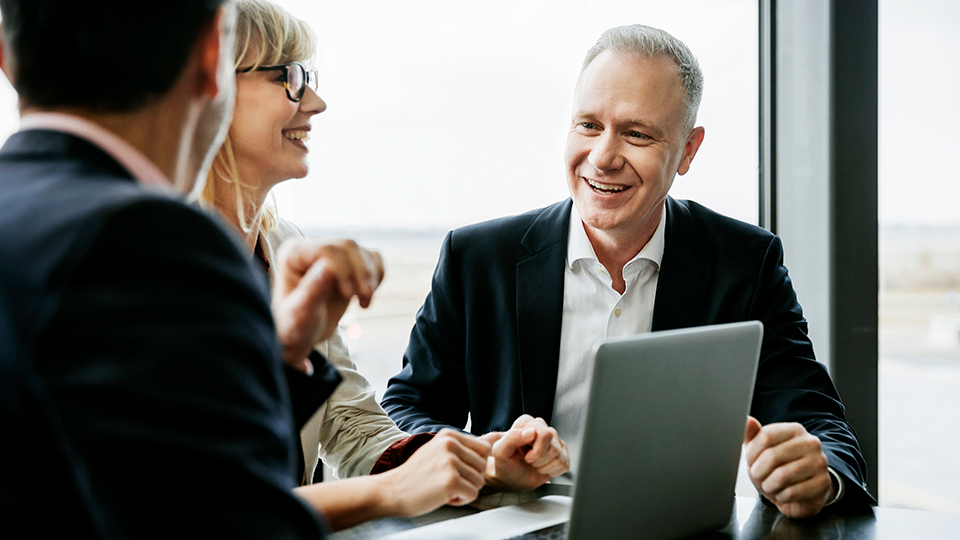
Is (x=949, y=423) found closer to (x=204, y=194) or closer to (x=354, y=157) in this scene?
(x=354, y=157)

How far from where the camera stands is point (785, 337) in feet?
5.49

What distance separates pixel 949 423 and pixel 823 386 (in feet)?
8.79

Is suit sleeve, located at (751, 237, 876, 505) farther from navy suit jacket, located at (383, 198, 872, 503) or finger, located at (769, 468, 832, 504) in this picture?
finger, located at (769, 468, 832, 504)

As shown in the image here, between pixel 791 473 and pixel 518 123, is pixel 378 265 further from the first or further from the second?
pixel 518 123

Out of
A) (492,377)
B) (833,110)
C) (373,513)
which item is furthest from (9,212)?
(833,110)

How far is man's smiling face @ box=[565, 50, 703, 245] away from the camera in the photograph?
1.76 metres

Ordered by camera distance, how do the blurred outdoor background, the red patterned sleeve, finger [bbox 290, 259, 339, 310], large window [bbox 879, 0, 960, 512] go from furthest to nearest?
large window [bbox 879, 0, 960, 512]
the blurred outdoor background
the red patterned sleeve
finger [bbox 290, 259, 339, 310]

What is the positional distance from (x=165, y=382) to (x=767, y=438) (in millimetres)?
1010

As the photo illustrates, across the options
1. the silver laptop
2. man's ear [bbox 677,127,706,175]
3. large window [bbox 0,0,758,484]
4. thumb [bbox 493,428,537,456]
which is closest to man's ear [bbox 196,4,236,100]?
the silver laptop

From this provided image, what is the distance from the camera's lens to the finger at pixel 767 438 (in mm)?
1191

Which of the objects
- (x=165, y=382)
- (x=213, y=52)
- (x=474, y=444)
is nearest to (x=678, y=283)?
(x=474, y=444)

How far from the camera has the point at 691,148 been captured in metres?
1.93

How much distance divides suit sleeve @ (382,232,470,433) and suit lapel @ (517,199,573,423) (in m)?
0.17

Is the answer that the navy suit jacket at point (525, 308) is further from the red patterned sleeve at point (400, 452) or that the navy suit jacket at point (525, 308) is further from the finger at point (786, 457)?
the finger at point (786, 457)
